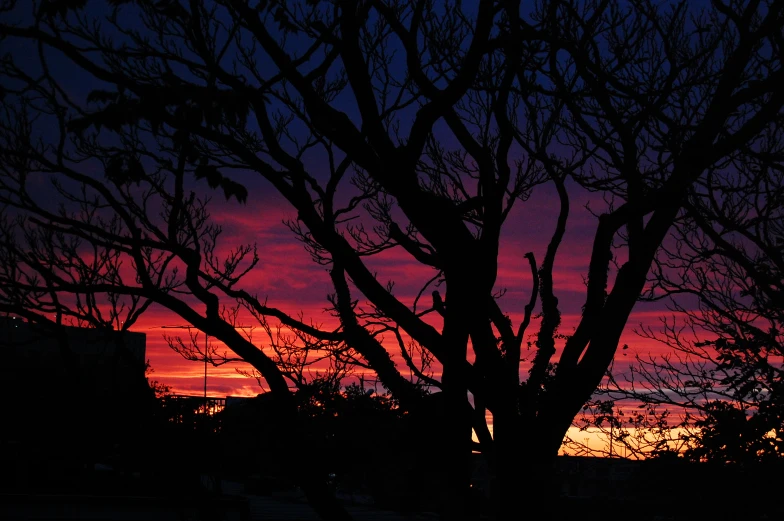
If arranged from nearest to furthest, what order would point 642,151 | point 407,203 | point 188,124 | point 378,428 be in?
1. point 188,124
2. point 407,203
3. point 642,151
4. point 378,428

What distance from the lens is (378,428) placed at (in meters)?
16.4

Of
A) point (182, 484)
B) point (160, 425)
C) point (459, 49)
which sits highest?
point (459, 49)

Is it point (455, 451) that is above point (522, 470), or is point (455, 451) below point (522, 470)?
above

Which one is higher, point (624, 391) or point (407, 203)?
point (407, 203)

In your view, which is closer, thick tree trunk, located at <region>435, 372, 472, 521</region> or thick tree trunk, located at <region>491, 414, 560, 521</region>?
thick tree trunk, located at <region>491, 414, 560, 521</region>

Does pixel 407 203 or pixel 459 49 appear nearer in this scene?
pixel 407 203

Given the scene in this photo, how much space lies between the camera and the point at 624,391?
33.8ft

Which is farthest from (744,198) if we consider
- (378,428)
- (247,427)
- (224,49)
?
(247,427)

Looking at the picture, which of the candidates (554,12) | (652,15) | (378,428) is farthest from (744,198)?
(378,428)

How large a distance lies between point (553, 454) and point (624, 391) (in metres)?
4.00

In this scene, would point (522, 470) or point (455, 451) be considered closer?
point (522, 470)

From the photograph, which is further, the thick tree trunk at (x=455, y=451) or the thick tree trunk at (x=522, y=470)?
the thick tree trunk at (x=455, y=451)

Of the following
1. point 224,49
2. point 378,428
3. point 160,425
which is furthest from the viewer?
point 378,428

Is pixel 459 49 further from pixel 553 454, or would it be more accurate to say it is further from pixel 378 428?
pixel 378 428
